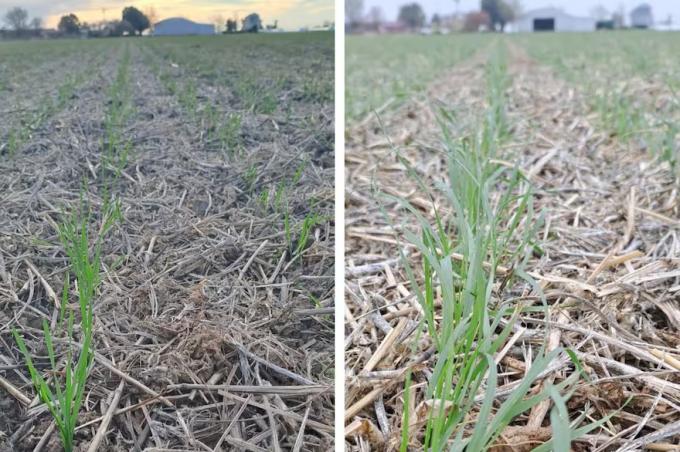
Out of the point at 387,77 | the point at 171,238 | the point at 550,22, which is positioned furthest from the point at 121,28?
the point at 550,22

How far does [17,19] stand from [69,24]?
0.04 meters

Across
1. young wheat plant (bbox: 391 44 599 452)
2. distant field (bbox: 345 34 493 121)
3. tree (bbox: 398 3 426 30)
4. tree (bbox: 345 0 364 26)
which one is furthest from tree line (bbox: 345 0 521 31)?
young wheat plant (bbox: 391 44 599 452)

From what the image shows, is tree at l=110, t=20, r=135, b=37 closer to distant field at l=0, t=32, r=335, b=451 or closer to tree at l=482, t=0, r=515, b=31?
distant field at l=0, t=32, r=335, b=451

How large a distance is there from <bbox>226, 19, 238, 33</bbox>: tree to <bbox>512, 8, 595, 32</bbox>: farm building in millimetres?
16423

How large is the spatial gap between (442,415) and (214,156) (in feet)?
1.11

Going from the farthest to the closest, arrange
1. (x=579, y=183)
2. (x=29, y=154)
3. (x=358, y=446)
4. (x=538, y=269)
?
(x=579, y=183) < (x=538, y=269) < (x=358, y=446) < (x=29, y=154)

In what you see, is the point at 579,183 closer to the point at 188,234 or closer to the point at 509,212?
the point at 509,212

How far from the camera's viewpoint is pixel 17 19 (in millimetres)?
610

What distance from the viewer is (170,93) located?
27.6 inches

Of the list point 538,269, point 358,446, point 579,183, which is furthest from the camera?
point 579,183

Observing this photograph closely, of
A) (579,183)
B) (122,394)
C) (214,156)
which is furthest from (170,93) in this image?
(579,183)

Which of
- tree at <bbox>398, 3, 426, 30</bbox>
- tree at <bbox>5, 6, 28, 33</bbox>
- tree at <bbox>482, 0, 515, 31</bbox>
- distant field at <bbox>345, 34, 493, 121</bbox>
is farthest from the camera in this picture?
tree at <bbox>398, 3, 426, 30</bbox>

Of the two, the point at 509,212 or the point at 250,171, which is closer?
the point at 250,171

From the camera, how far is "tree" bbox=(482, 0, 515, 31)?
14.5m
